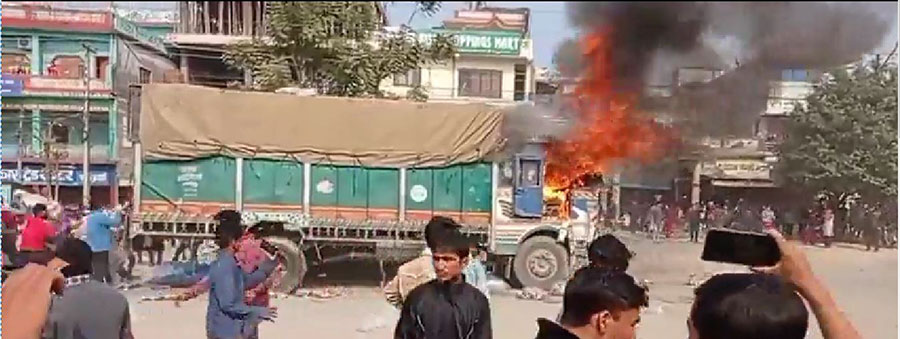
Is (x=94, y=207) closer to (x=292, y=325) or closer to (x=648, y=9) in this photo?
(x=292, y=325)

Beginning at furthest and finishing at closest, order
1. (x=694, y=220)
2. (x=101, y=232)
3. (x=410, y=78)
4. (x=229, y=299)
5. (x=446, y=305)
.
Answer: (x=410, y=78) → (x=101, y=232) → (x=694, y=220) → (x=229, y=299) → (x=446, y=305)

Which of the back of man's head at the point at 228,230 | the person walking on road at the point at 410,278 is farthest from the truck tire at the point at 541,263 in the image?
the person walking on road at the point at 410,278

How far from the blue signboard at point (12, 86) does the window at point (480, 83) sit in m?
3.57

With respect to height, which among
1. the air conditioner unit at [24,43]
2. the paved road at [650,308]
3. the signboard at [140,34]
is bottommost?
the paved road at [650,308]

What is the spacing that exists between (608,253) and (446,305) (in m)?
0.74

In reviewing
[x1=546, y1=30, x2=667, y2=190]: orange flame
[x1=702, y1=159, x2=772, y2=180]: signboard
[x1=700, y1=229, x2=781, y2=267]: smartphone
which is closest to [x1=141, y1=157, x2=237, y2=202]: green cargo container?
[x1=546, y1=30, x2=667, y2=190]: orange flame

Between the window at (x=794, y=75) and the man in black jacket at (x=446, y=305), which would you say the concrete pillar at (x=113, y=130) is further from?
the man in black jacket at (x=446, y=305)

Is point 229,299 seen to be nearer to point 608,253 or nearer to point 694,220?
point 608,253

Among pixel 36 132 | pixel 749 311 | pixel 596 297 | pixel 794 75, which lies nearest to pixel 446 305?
pixel 596 297

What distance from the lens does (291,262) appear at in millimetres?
8227

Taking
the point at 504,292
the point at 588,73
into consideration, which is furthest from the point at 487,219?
the point at 588,73

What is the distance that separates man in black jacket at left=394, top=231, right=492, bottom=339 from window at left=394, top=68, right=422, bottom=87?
5.36m

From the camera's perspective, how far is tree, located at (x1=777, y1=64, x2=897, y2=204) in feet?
19.0

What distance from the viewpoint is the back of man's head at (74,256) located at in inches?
120
